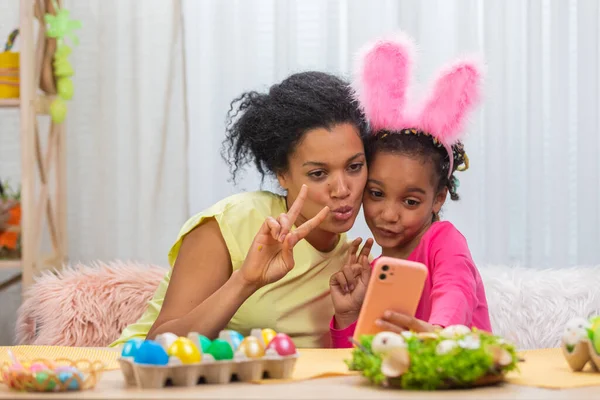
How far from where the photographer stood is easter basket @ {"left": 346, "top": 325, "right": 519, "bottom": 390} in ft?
3.16

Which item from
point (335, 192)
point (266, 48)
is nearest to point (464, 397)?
point (335, 192)

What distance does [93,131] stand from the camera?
265cm

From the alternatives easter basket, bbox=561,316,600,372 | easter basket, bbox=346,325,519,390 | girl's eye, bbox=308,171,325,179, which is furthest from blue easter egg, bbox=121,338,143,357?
girl's eye, bbox=308,171,325,179

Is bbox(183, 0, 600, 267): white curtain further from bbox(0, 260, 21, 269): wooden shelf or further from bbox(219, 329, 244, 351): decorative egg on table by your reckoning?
bbox(219, 329, 244, 351): decorative egg on table

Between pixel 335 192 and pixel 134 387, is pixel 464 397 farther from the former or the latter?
pixel 335 192

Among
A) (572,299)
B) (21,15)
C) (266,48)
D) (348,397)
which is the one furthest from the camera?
(266,48)

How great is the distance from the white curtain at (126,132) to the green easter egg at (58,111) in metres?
0.16

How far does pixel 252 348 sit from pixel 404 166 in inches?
26.9

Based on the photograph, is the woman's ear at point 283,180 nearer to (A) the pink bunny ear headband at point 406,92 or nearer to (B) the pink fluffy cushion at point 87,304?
(A) the pink bunny ear headband at point 406,92

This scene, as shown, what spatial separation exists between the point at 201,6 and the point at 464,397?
6.31 feet

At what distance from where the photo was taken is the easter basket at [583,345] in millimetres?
1104

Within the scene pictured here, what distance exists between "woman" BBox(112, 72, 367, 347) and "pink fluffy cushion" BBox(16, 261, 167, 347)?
13.5 inches

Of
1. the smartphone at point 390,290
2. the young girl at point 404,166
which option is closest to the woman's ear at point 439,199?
the young girl at point 404,166

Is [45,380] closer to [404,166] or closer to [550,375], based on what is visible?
[550,375]
